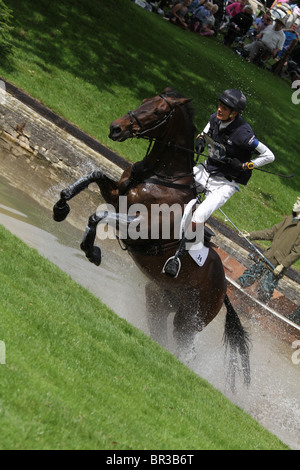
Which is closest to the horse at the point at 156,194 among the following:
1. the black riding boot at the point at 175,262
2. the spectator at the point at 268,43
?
the black riding boot at the point at 175,262

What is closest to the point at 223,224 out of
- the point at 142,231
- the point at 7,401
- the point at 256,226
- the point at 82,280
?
the point at 256,226

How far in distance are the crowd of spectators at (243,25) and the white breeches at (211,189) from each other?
15.7 meters

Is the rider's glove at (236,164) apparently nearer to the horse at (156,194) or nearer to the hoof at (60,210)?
the horse at (156,194)

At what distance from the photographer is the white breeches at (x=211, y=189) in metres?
8.52

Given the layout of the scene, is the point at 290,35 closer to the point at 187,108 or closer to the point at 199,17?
the point at 199,17

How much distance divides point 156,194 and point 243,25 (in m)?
18.8

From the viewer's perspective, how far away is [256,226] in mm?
14703

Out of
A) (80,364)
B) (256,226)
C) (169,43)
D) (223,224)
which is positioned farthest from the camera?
(169,43)

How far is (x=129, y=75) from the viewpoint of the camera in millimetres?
18172

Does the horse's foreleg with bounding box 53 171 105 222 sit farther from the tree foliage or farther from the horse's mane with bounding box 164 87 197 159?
the tree foliage

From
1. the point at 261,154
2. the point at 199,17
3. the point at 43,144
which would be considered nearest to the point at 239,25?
the point at 199,17

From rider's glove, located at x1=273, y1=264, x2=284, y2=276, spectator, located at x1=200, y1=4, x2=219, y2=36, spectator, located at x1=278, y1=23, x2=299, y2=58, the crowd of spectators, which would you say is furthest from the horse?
spectator, located at x1=278, y1=23, x2=299, y2=58

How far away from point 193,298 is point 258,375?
1943 millimetres
